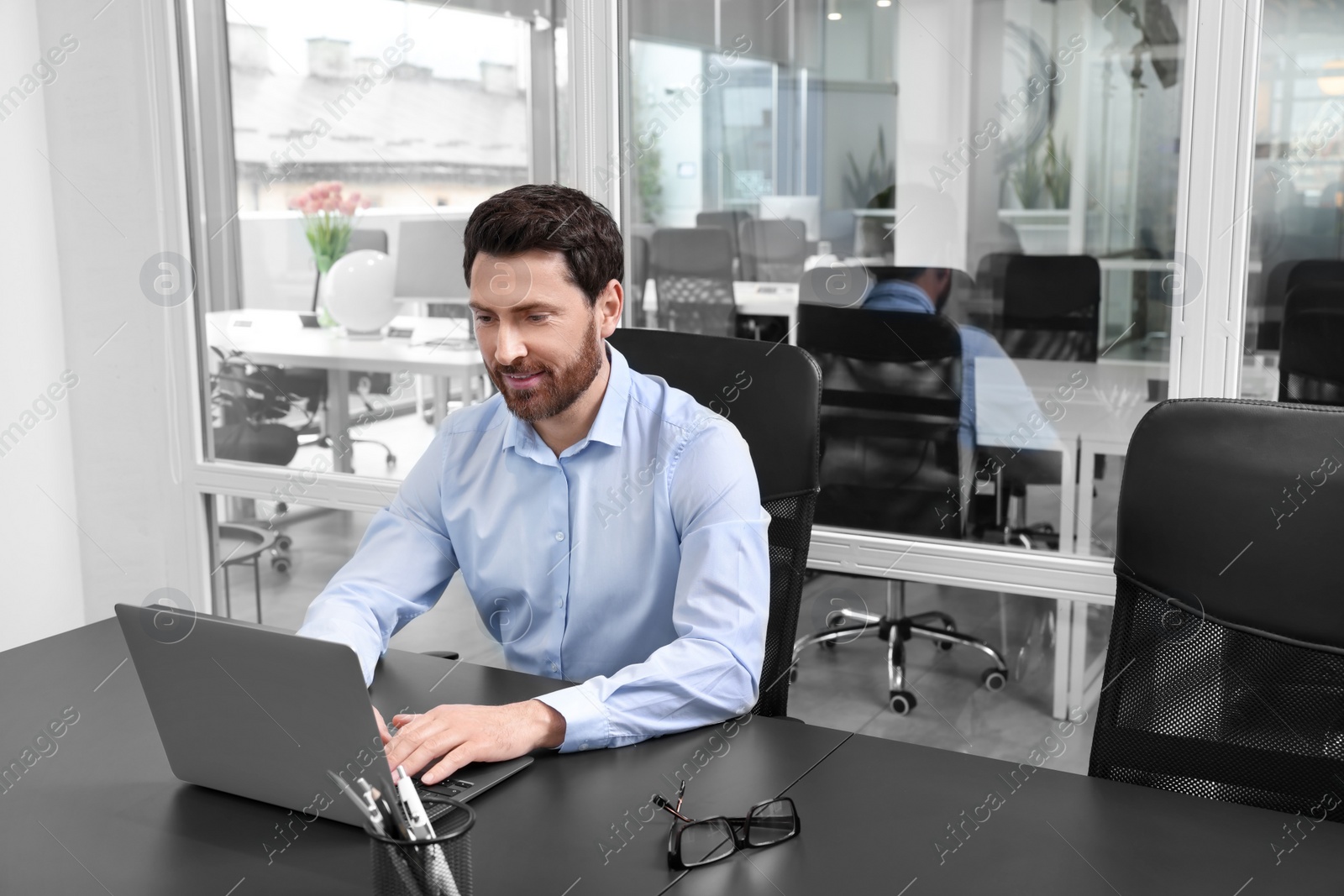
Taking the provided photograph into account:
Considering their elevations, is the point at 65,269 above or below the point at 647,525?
above

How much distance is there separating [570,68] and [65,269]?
1585 mm

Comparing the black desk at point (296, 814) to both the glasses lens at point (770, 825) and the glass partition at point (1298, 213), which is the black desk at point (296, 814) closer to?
the glasses lens at point (770, 825)

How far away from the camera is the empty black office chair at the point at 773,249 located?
2453mm

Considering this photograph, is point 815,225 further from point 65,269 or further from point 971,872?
point 65,269

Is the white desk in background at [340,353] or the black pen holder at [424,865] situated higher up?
the white desk in background at [340,353]

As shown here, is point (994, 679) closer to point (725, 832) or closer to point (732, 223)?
point (732, 223)

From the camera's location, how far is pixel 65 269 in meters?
3.22

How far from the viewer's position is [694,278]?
2604 mm

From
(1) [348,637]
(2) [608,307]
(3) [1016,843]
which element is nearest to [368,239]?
(2) [608,307]

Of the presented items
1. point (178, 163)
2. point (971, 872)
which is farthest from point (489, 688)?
point (178, 163)

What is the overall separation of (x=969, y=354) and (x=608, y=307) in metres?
0.87

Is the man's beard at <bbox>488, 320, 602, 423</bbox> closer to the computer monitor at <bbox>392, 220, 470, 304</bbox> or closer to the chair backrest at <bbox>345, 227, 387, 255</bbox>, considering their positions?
the computer monitor at <bbox>392, 220, 470, 304</bbox>

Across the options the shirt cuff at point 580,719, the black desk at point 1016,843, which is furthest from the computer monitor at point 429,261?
the black desk at point 1016,843

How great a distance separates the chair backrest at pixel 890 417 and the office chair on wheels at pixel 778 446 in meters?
0.58
